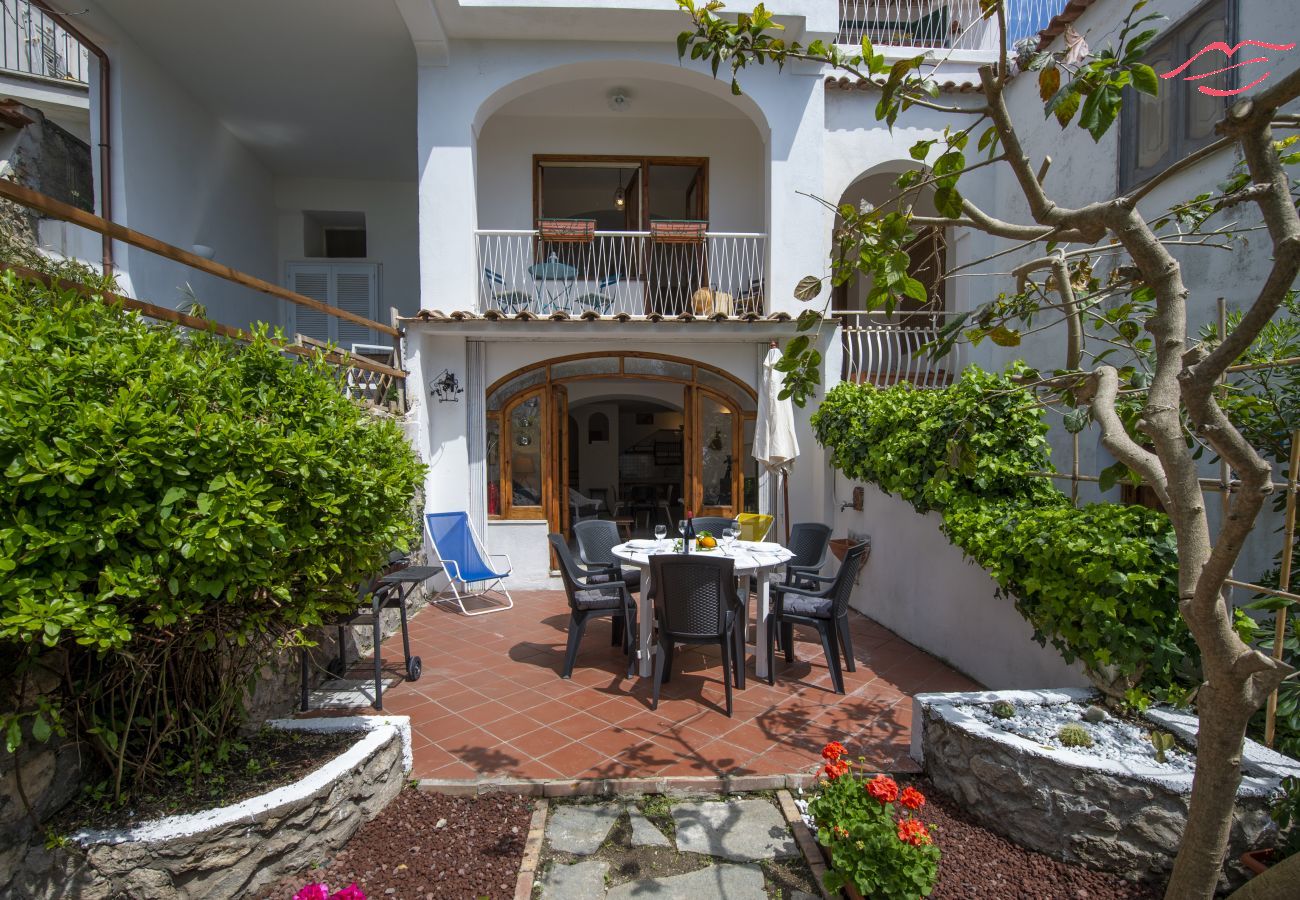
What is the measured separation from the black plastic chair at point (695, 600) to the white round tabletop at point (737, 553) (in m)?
0.43

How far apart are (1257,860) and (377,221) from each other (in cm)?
1058

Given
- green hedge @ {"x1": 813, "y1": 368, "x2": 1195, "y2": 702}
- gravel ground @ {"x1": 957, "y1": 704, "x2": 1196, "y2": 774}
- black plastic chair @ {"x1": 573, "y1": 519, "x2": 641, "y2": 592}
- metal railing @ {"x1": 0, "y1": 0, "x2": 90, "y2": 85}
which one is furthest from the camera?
metal railing @ {"x1": 0, "y1": 0, "x2": 90, "y2": 85}

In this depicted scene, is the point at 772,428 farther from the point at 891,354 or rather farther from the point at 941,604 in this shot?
the point at 941,604

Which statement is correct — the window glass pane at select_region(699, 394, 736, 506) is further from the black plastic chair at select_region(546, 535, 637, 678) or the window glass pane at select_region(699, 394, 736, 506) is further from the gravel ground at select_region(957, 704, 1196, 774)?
the gravel ground at select_region(957, 704, 1196, 774)

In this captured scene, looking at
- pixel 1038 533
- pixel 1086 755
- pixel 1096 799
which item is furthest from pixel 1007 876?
pixel 1038 533

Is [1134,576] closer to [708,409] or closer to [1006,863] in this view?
[1006,863]

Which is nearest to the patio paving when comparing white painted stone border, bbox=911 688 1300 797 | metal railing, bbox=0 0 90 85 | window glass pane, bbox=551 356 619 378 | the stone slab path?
the stone slab path

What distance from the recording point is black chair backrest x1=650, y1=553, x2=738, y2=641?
400 centimetres

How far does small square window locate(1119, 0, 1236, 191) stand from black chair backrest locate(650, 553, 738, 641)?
510cm

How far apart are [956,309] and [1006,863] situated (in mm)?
7299

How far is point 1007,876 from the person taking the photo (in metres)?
2.56

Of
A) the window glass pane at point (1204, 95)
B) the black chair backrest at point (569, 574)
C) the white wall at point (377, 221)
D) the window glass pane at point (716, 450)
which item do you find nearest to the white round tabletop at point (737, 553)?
the black chair backrest at point (569, 574)

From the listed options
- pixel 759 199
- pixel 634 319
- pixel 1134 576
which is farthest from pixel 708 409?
pixel 1134 576

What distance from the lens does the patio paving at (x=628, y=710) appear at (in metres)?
3.46
